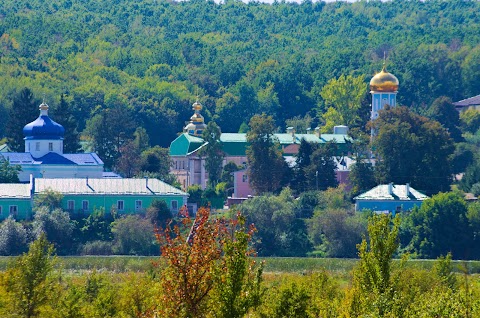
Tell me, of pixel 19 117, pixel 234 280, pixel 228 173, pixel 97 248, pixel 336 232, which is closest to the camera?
pixel 234 280

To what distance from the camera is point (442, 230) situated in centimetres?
7431

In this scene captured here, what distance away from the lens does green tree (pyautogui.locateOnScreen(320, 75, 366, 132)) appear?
107438 mm

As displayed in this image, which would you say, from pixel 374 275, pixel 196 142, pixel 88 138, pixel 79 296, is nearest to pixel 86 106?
pixel 88 138

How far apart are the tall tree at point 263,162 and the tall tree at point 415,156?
15.0 ft

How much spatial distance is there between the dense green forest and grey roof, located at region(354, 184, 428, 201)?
16.7 m

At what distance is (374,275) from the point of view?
117 ft

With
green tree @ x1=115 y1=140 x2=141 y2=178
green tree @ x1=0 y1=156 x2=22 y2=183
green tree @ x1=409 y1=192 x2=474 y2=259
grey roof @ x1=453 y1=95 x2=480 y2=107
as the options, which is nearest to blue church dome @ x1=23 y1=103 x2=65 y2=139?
green tree @ x1=0 y1=156 x2=22 y2=183

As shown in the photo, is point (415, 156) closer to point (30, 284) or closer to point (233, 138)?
point (233, 138)

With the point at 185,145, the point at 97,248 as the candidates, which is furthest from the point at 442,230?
the point at 185,145

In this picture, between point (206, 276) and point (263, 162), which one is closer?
point (206, 276)

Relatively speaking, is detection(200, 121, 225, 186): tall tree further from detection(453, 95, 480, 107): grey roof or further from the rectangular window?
detection(453, 95, 480, 107): grey roof

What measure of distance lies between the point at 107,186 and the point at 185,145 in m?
12.3

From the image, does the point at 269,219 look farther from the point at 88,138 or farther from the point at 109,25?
the point at 109,25

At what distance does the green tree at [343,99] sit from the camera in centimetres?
10744
